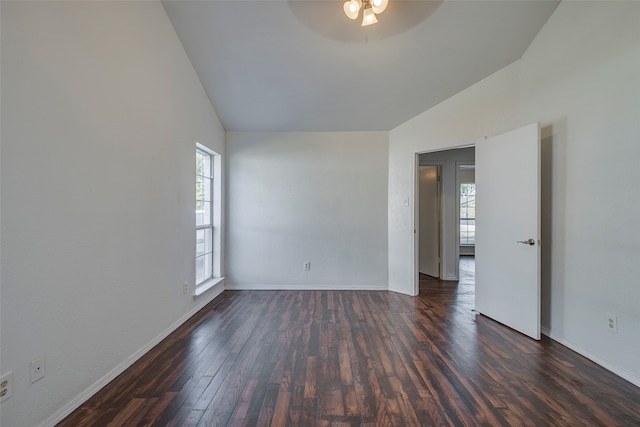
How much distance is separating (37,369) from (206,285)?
2.13 m

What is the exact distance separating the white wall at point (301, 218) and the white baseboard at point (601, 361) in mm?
2106

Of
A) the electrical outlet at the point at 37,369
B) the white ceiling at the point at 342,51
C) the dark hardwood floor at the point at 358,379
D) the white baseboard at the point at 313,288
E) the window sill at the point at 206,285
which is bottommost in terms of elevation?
the dark hardwood floor at the point at 358,379

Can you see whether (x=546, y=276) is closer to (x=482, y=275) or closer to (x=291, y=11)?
(x=482, y=275)

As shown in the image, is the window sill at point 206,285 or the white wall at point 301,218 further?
the white wall at point 301,218

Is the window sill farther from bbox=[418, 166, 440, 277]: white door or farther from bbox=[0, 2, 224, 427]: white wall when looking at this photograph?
bbox=[418, 166, 440, 277]: white door

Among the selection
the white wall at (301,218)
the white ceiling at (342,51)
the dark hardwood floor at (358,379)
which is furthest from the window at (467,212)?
the dark hardwood floor at (358,379)

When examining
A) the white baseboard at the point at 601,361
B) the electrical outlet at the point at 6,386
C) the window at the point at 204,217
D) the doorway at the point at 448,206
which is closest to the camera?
the electrical outlet at the point at 6,386

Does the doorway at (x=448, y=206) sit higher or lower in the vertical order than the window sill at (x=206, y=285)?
higher

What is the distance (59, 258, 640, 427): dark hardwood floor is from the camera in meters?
1.59

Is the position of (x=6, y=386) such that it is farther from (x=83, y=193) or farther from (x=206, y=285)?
(x=206, y=285)

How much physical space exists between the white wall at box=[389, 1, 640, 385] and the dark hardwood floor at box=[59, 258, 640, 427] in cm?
34

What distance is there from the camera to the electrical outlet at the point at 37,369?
1.42 metres

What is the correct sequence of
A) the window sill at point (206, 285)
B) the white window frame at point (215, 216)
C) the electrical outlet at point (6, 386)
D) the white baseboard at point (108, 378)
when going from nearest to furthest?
the electrical outlet at point (6, 386)
the white baseboard at point (108, 378)
the window sill at point (206, 285)
the white window frame at point (215, 216)

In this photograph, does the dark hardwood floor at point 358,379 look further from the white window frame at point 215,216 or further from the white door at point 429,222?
the white door at point 429,222
